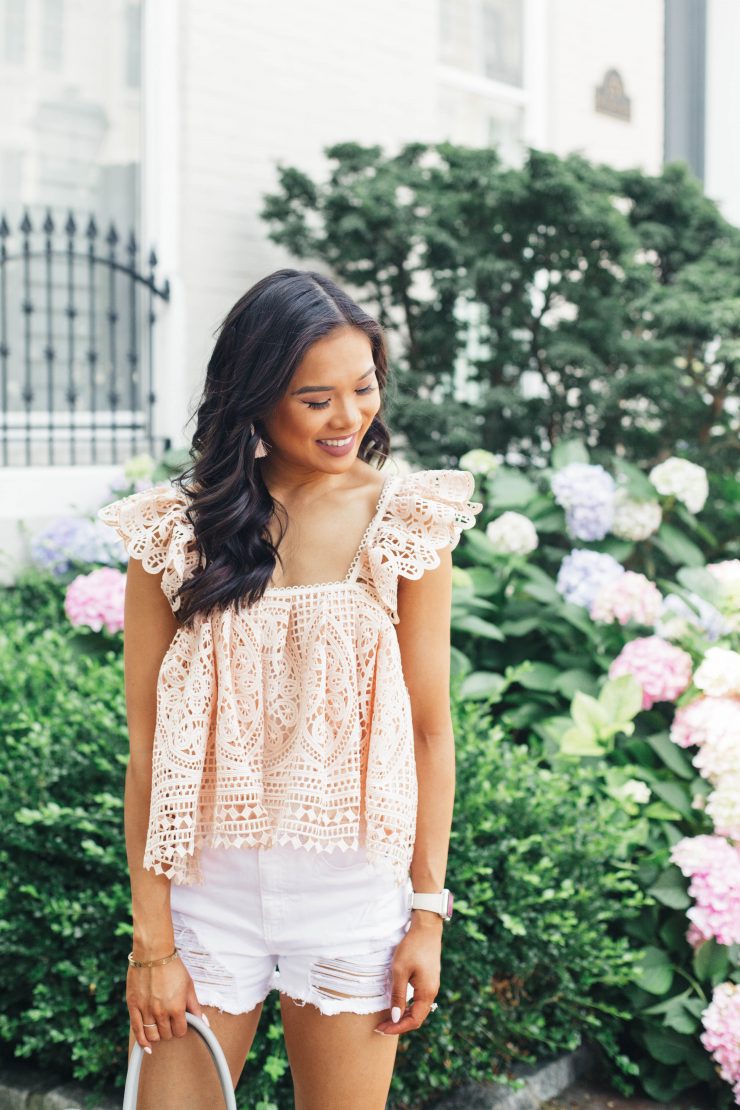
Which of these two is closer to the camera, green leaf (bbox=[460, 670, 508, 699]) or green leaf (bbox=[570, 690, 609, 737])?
green leaf (bbox=[570, 690, 609, 737])

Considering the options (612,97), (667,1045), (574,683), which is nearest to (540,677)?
(574,683)

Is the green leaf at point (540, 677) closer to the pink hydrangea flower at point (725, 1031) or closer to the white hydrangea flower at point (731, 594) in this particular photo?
the white hydrangea flower at point (731, 594)

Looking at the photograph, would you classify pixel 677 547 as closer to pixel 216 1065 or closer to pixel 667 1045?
pixel 667 1045

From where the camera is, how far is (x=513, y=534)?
4180 mm

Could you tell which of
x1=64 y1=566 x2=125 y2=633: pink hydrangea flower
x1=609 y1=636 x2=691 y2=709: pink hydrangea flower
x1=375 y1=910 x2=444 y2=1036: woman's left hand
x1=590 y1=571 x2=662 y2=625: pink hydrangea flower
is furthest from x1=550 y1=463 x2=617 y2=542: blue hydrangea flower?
x1=375 y1=910 x2=444 y2=1036: woman's left hand

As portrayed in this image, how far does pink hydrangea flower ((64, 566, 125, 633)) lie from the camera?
396 cm

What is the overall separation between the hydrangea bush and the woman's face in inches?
69.7

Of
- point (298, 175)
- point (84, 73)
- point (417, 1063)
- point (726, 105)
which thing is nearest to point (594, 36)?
point (726, 105)

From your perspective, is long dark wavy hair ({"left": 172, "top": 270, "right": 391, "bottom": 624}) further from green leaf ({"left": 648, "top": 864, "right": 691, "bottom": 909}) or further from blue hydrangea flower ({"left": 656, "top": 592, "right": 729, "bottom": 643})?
blue hydrangea flower ({"left": 656, "top": 592, "right": 729, "bottom": 643})

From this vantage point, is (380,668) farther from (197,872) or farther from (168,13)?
(168,13)

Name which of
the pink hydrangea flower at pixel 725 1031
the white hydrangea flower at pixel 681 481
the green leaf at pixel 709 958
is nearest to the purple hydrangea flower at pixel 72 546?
the white hydrangea flower at pixel 681 481

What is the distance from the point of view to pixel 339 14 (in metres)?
6.26

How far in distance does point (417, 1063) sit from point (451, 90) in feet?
20.5

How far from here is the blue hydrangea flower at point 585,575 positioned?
3963mm
